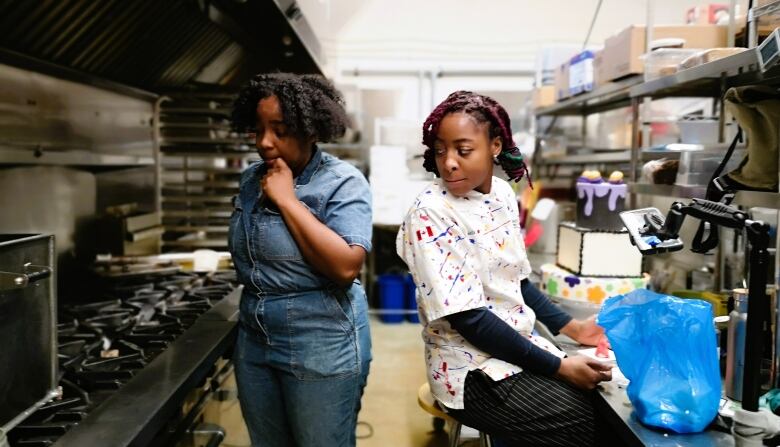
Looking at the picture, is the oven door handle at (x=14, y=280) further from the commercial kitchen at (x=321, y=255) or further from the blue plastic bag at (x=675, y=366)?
the blue plastic bag at (x=675, y=366)

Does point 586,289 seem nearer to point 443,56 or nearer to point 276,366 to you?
point 276,366

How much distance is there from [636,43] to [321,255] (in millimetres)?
1915

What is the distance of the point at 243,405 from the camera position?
1.49 meters

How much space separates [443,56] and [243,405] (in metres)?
4.63

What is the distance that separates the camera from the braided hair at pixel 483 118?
4.77 ft

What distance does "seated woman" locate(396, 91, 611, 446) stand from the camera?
1382 millimetres

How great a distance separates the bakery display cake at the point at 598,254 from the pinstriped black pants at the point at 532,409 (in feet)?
2.55

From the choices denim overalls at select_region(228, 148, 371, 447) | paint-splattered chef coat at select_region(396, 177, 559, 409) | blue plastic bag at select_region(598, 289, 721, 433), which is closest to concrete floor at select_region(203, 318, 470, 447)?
denim overalls at select_region(228, 148, 371, 447)

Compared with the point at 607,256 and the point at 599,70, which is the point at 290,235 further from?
the point at 599,70

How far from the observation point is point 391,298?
5.02m

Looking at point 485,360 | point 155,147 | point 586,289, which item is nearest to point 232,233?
point 485,360

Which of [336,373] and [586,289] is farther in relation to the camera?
[586,289]

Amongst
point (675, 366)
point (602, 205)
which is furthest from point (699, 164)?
point (675, 366)

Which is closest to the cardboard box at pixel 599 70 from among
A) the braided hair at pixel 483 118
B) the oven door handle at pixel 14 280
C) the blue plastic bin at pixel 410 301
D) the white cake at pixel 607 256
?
the white cake at pixel 607 256
